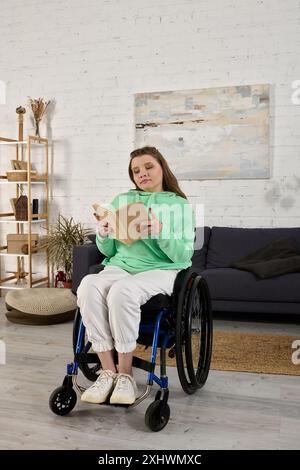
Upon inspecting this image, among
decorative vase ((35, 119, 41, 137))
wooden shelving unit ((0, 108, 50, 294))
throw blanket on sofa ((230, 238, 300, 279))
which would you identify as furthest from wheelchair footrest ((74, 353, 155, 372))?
decorative vase ((35, 119, 41, 137))

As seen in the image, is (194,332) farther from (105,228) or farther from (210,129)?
(210,129)

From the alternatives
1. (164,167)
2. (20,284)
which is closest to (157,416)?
(164,167)

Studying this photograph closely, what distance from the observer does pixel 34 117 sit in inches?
181

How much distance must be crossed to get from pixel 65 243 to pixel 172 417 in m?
2.57

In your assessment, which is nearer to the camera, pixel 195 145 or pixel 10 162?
pixel 195 145

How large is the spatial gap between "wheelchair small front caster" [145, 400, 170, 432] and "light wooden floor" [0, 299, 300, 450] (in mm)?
24

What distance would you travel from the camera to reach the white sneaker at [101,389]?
1836mm

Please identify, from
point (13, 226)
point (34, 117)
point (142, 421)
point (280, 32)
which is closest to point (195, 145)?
Result: point (280, 32)

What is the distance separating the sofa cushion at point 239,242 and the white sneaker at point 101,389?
201 centimetres

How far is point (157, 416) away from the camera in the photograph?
5.99 ft

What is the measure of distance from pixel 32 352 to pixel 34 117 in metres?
2.48

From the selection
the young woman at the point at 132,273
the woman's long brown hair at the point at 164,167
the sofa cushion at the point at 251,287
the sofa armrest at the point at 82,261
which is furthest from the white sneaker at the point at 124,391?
the sofa armrest at the point at 82,261

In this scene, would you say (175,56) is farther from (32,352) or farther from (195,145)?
(32,352)

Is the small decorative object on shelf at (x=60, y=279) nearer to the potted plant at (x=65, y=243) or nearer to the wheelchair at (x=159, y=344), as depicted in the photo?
the potted plant at (x=65, y=243)
